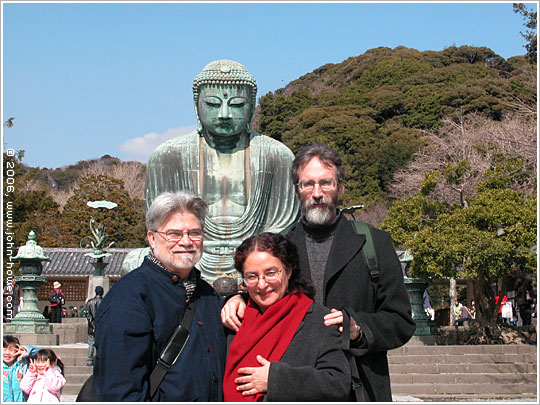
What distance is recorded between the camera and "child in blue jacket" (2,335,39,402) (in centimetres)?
517

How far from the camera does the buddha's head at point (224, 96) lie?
346 inches

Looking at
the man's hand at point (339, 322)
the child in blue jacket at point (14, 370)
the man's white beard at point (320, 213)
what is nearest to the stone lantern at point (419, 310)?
the child in blue jacket at point (14, 370)

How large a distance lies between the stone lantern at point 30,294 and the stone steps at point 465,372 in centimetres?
614

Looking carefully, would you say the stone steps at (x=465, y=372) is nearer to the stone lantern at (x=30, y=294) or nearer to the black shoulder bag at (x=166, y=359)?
the stone lantern at (x=30, y=294)

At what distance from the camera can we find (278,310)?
8.93 ft

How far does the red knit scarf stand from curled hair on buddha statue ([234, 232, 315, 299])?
8 centimetres

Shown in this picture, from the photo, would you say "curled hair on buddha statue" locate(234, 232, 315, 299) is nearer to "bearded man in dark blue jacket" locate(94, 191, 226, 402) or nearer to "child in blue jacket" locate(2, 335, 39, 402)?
"bearded man in dark blue jacket" locate(94, 191, 226, 402)

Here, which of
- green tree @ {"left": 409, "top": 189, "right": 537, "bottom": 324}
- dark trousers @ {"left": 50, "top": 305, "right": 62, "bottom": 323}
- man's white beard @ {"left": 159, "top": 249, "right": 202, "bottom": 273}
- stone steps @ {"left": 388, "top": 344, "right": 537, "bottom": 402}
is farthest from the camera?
dark trousers @ {"left": 50, "top": 305, "right": 62, "bottom": 323}

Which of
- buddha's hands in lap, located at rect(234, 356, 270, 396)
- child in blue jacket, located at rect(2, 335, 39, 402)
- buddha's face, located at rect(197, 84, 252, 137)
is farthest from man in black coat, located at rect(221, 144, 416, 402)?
buddha's face, located at rect(197, 84, 252, 137)

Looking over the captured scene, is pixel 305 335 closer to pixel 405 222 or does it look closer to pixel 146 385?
pixel 146 385

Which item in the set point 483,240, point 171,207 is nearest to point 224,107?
point 483,240

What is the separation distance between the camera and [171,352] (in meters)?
2.71

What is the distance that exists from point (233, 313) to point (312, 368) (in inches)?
16.2

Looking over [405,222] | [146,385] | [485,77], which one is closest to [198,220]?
[146,385]
